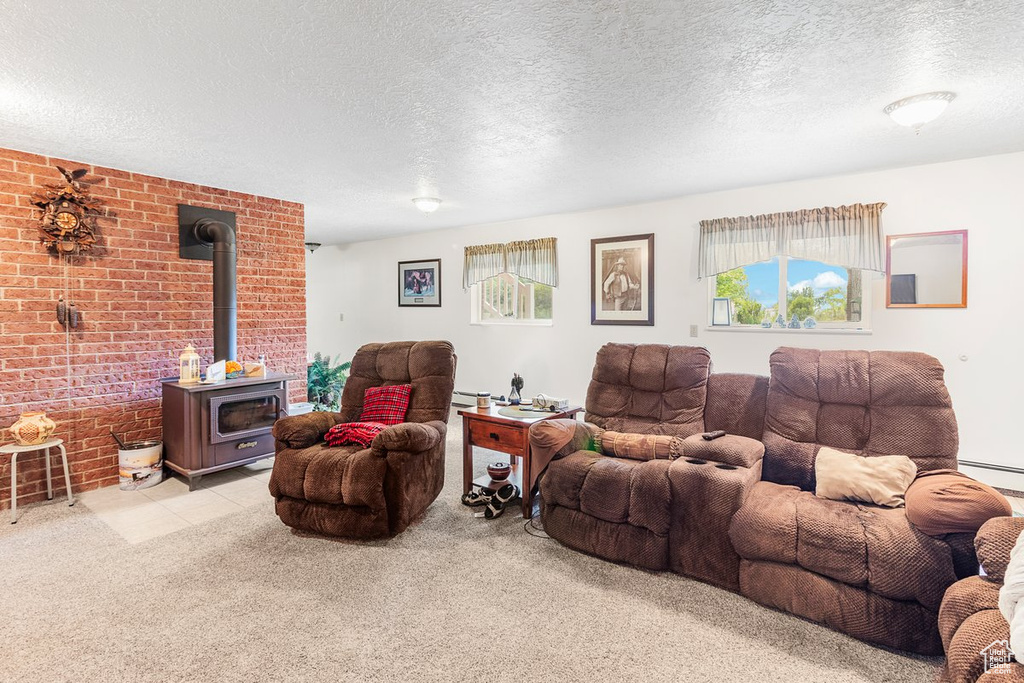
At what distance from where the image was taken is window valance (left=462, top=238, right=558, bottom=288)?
559cm

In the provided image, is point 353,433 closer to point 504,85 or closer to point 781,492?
point 504,85

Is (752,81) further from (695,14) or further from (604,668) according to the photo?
(604,668)

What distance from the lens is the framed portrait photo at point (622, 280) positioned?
4.95 meters

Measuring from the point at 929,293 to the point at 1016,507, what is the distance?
60.6 inches

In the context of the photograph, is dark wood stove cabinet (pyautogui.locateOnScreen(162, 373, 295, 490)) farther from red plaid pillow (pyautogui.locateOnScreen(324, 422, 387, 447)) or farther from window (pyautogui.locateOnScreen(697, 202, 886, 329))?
window (pyautogui.locateOnScreen(697, 202, 886, 329))

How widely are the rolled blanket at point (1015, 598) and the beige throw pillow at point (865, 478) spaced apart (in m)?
0.74

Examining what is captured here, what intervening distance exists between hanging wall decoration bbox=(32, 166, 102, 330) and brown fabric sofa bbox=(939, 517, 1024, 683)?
4.91 meters

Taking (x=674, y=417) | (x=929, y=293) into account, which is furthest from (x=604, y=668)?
(x=929, y=293)

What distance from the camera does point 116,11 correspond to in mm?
1770

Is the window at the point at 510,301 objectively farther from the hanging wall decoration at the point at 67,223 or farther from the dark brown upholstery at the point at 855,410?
the hanging wall decoration at the point at 67,223

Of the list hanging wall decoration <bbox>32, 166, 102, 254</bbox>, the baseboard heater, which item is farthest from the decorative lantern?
the baseboard heater

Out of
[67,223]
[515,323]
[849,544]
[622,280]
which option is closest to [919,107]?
[849,544]

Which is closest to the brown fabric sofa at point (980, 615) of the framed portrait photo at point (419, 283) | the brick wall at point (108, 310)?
the brick wall at point (108, 310)

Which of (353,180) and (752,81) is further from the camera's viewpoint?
(353,180)
